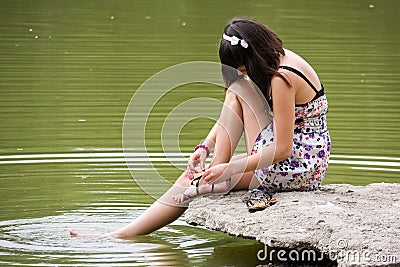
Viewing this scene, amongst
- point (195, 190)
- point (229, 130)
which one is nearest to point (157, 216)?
point (195, 190)

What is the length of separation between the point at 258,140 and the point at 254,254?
599 mm

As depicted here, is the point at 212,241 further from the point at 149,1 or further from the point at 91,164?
the point at 149,1

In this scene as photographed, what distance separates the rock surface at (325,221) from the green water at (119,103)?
222mm

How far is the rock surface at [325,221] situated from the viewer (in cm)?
495

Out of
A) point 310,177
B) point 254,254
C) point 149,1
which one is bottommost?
point 254,254

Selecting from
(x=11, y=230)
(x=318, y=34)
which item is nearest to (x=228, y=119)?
(x=11, y=230)

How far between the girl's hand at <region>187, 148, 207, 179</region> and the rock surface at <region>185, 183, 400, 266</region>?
0.18 meters

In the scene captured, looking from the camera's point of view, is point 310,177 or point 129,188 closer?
point 310,177

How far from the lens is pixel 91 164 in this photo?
7.55 metres

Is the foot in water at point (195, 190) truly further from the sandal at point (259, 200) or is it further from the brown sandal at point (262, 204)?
the brown sandal at point (262, 204)

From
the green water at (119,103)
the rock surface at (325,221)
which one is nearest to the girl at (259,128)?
the rock surface at (325,221)

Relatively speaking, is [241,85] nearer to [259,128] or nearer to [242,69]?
[242,69]

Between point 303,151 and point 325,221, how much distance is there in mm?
618

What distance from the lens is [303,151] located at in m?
5.70
